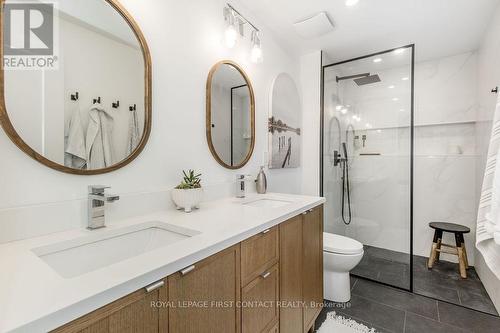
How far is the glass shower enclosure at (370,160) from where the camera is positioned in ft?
8.18

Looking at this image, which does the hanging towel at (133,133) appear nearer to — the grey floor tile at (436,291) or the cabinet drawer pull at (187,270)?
the cabinet drawer pull at (187,270)

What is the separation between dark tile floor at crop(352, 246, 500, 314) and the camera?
2076 mm

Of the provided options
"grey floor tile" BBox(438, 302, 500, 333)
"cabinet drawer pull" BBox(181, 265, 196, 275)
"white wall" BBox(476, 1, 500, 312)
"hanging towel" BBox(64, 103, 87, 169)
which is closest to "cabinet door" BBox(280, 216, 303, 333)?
Answer: "cabinet drawer pull" BBox(181, 265, 196, 275)

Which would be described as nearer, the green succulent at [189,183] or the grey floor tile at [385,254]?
the green succulent at [189,183]

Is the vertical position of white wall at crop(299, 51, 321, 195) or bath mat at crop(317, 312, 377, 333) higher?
white wall at crop(299, 51, 321, 195)

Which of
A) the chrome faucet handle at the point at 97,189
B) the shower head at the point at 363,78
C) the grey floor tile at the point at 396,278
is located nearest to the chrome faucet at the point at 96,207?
the chrome faucet handle at the point at 97,189

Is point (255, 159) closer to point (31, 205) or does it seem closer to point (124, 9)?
point (124, 9)

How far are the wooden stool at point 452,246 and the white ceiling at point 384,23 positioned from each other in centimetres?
194

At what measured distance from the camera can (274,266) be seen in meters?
1.21

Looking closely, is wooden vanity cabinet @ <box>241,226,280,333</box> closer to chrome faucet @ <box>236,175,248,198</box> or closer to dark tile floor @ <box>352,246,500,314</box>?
chrome faucet @ <box>236,175,248,198</box>

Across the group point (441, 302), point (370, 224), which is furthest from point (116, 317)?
point (370, 224)

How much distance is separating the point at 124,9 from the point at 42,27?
14.3 inches

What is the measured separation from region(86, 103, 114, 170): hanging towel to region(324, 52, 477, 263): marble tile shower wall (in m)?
2.23

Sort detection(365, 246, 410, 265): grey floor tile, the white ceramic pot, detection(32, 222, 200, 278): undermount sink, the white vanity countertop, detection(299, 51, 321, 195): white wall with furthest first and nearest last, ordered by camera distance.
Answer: detection(299, 51, 321, 195): white wall < detection(365, 246, 410, 265): grey floor tile < the white ceramic pot < detection(32, 222, 200, 278): undermount sink < the white vanity countertop
